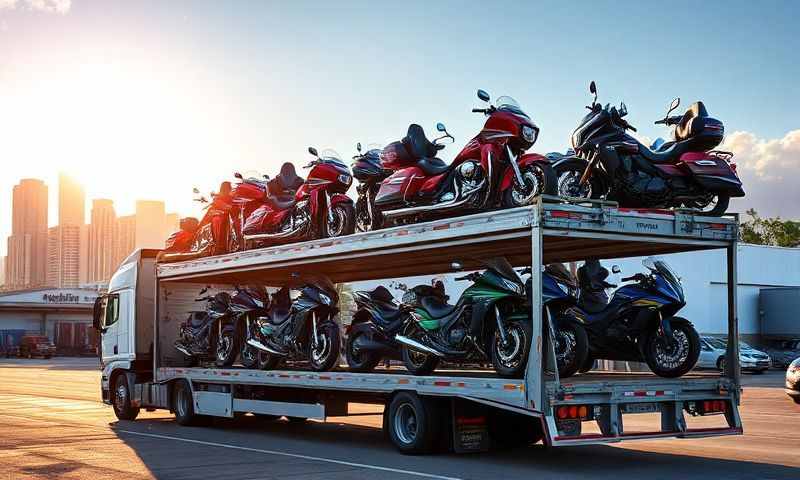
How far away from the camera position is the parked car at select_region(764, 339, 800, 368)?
39.7 metres

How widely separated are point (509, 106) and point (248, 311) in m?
6.34

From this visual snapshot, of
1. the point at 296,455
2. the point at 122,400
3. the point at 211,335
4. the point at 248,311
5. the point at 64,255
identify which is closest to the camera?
the point at 296,455

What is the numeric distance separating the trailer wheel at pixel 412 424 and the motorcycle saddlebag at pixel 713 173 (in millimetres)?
4172

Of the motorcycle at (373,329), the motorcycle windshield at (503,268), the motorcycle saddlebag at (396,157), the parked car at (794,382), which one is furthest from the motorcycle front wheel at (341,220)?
the parked car at (794,382)

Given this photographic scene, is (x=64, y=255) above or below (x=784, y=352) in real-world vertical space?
above

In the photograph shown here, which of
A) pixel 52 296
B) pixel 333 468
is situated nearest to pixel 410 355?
pixel 333 468

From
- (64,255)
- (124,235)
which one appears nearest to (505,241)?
(124,235)

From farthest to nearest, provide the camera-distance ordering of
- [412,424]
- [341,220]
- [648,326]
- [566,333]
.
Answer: [341,220] < [648,326] < [412,424] < [566,333]

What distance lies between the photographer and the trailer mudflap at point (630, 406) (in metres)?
9.83

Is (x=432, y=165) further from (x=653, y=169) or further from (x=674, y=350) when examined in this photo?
(x=674, y=350)

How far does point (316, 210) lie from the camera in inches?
604

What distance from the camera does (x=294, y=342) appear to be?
48.6 feet

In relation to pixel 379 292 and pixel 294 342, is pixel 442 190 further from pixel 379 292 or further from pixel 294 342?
pixel 294 342

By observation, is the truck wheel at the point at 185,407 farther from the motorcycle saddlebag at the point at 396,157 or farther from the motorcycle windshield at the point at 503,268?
the motorcycle windshield at the point at 503,268
